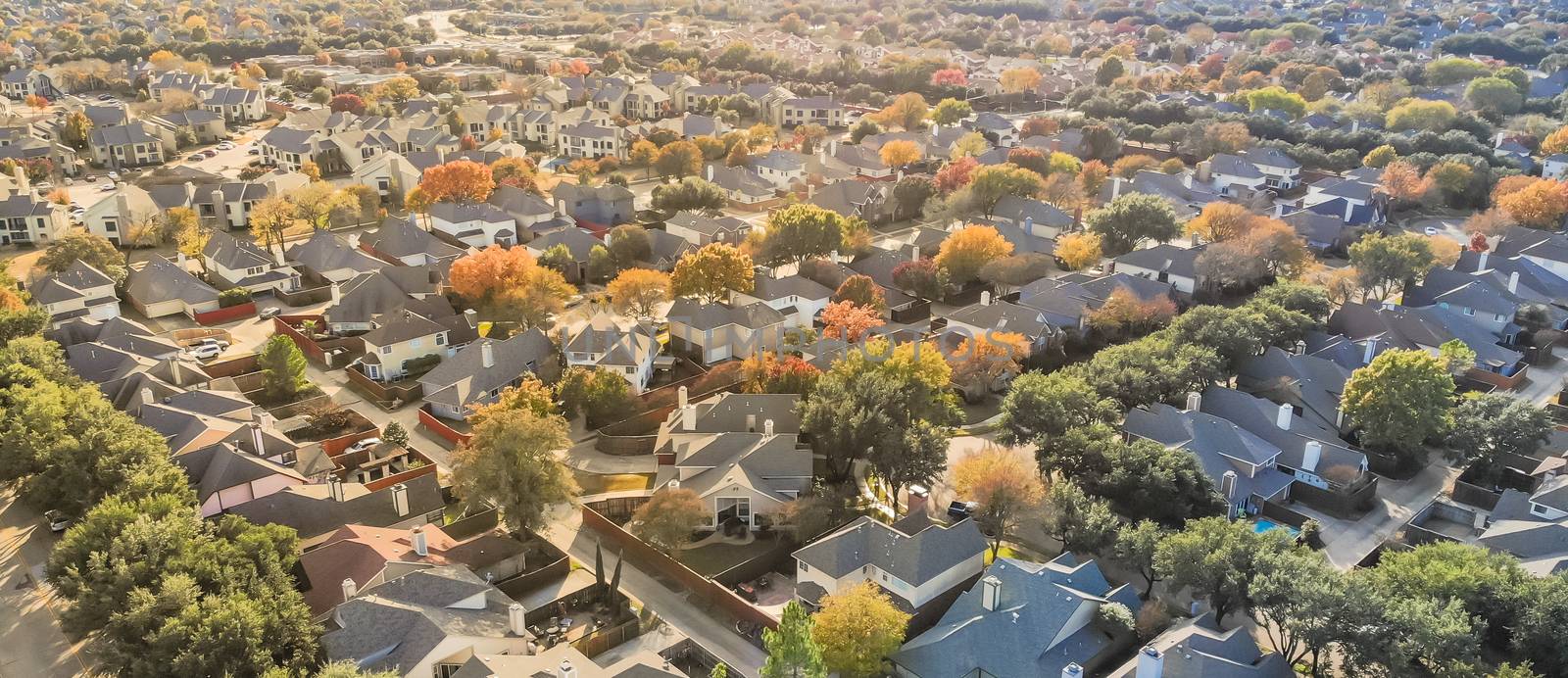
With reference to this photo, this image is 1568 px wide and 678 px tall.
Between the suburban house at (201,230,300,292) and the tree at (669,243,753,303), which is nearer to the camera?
the tree at (669,243,753,303)

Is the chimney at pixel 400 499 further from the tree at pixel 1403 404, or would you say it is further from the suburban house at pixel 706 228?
the tree at pixel 1403 404

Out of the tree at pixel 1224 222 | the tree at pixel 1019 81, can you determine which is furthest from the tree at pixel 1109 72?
the tree at pixel 1224 222

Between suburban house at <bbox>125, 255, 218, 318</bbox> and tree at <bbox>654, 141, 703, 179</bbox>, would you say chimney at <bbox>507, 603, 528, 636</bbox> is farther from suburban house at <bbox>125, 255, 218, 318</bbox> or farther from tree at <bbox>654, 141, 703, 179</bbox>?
tree at <bbox>654, 141, 703, 179</bbox>

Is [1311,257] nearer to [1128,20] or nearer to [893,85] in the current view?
[893,85]

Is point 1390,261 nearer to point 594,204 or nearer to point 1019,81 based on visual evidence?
point 594,204

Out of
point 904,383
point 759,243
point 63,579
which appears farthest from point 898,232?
point 63,579

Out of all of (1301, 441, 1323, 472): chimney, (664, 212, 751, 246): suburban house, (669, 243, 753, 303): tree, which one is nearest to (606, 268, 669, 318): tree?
(669, 243, 753, 303): tree
